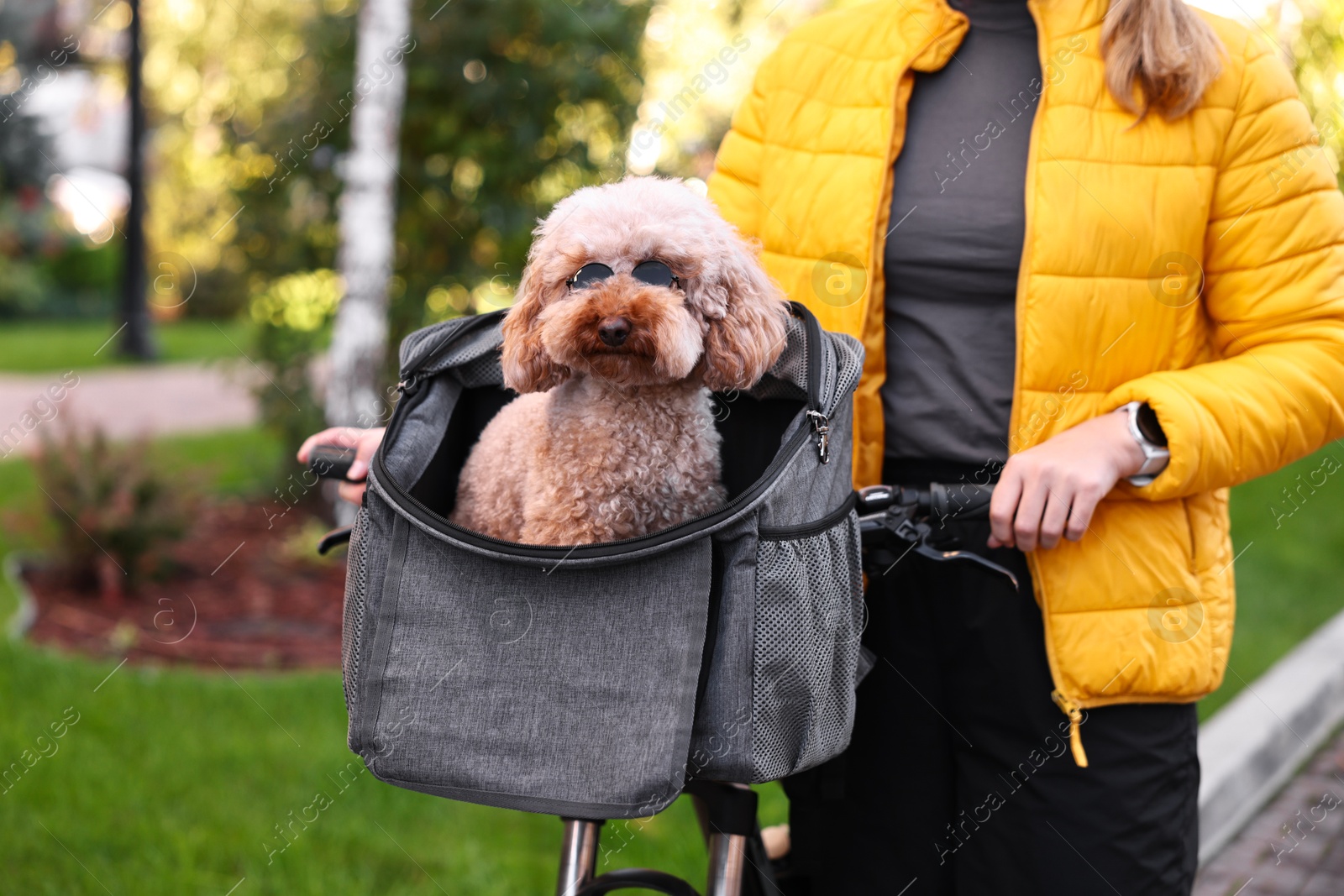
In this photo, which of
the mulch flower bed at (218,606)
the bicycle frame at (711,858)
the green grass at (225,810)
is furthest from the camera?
the mulch flower bed at (218,606)

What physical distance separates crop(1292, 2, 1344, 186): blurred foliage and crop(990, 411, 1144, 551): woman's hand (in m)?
4.85

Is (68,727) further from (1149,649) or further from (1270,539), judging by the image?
(1270,539)

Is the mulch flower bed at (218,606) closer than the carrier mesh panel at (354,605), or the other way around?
the carrier mesh panel at (354,605)

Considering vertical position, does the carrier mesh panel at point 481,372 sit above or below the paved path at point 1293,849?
above

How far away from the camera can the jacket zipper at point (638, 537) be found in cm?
133

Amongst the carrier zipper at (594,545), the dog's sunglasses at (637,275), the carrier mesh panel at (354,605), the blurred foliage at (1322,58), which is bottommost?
the carrier mesh panel at (354,605)

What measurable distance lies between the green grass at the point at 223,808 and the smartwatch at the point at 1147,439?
1615 millimetres

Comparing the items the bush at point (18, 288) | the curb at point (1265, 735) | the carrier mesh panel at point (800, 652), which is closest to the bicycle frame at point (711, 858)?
the carrier mesh panel at point (800, 652)

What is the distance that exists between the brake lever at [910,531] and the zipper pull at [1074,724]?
246mm

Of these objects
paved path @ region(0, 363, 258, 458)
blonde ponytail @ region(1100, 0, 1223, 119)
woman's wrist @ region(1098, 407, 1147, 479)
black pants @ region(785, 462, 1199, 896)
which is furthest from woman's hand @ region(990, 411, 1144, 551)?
paved path @ region(0, 363, 258, 458)

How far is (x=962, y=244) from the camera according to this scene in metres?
1.82

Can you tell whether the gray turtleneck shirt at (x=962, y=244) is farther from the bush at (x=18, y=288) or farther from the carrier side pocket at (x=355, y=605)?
the bush at (x=18, y=288)

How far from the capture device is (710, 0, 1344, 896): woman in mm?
1697

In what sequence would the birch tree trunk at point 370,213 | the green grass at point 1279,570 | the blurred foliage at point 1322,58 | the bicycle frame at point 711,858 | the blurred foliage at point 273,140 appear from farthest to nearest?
1. the blurred foliage at point 273,140
2. the birch tree trunk at point 370,213
3. the green grass at point 1279,570
4. the blurred foliage at point 1322,58
5. the bicycle frame at point 711,858
